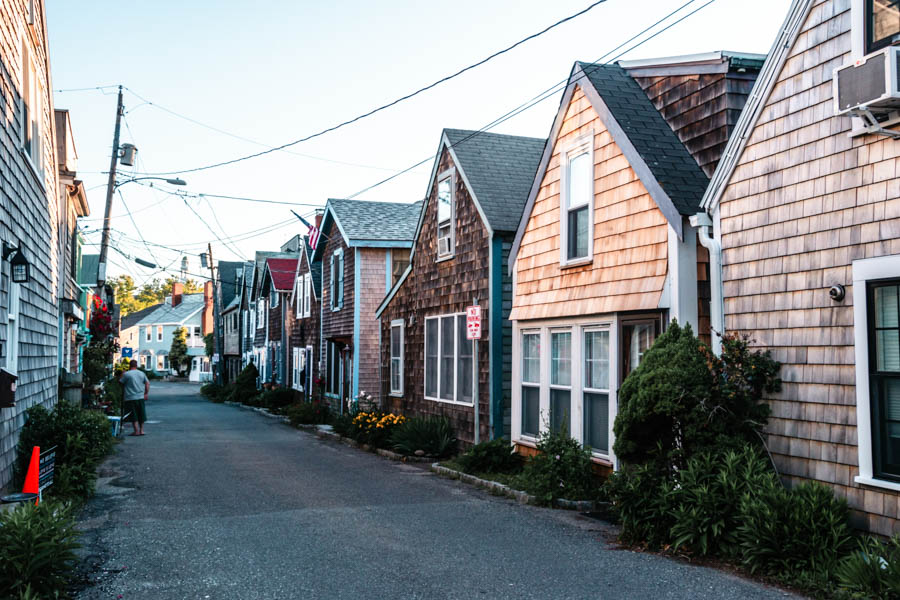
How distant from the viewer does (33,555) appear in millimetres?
6180

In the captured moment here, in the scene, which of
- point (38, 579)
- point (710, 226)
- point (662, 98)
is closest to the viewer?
point (38, 579)

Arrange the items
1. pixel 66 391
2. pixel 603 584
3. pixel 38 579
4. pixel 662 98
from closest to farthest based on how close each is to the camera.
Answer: pixel 38 579, pixel 603 584, pixel 662 98, pixel 66 391

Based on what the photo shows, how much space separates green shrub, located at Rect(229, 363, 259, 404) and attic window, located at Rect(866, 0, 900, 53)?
34.9 metres

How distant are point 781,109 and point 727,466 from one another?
3566mm

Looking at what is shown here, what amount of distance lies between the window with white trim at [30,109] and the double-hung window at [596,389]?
322 inches

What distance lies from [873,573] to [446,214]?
40.8 ft

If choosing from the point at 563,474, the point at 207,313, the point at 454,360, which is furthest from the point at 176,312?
the point at 563,474

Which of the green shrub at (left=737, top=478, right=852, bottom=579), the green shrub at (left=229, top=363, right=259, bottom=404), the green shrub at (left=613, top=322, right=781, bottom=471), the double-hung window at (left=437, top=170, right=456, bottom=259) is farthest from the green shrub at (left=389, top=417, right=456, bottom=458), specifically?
the green shrub at (left=229, top=363, right=259, bottom=404)

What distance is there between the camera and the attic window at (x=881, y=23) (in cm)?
695

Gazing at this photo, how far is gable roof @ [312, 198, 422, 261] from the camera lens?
83.4ft

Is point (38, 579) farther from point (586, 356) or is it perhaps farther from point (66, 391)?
point (66, 391)

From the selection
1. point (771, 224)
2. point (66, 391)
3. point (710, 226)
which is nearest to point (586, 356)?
point (710, 226)

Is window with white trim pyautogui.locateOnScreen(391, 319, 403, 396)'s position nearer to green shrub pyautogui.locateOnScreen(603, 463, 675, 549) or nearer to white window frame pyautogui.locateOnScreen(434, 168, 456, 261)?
white window frame pyautogui.locateOnScreen(434, 168, 456, 261)

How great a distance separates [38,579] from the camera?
620 centimetres
